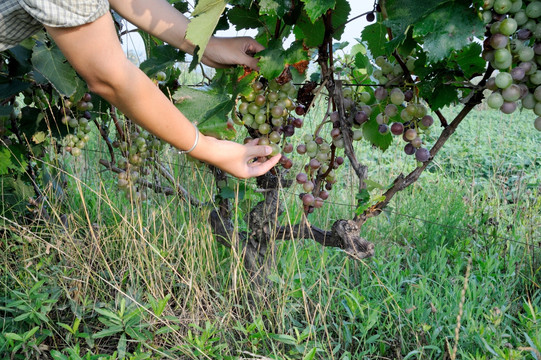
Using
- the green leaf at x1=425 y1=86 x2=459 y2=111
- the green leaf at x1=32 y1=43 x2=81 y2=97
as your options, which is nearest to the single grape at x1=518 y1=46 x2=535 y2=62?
the green leaf at x1=425 y1=86 x2=459 y2=111

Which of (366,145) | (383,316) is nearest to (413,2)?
(383,316)

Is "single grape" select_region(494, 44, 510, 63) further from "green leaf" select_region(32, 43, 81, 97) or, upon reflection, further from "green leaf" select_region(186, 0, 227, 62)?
"green leaf" select_region(32, 43, 81, 97)

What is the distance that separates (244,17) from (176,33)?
8.4 inches

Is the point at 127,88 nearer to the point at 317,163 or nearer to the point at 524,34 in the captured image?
the point at 317,163

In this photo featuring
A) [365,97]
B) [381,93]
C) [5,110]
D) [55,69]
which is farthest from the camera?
[5,110]

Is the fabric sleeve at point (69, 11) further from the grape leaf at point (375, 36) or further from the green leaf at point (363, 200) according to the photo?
the green leaf at point (363, 200)

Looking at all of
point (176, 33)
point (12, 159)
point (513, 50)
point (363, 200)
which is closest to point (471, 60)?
point (513, 50)

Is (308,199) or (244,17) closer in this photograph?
(244,17)

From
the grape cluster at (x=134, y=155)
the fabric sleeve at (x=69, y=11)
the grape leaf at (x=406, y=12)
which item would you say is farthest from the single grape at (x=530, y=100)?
the grape cluster at (x=134, y=155)

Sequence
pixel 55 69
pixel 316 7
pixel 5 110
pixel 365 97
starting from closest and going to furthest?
pixel 316 7 < pixel 365 97 < pixel 55 69 < pixel 5 110

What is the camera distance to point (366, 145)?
4.33 meters

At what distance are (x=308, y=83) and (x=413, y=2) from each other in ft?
1.46

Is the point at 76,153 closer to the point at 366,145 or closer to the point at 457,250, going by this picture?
the point at 457,250

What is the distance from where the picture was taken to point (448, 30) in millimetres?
973
